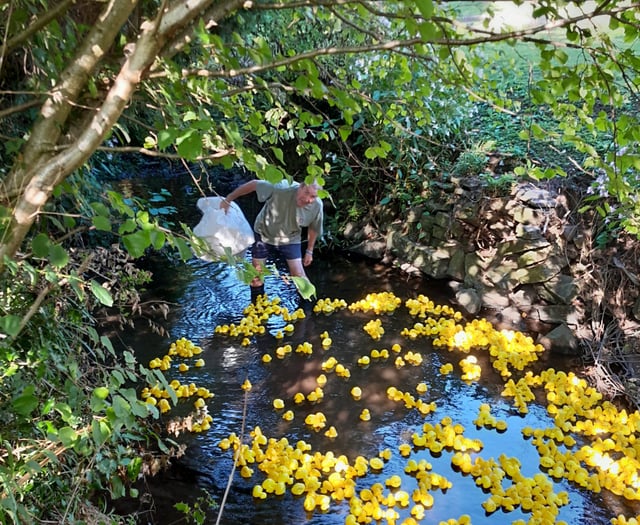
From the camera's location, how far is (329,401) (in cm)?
399

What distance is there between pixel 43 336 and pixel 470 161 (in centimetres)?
534

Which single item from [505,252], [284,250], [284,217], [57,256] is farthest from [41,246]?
[505,252]

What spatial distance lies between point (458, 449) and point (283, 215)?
298 centimetres

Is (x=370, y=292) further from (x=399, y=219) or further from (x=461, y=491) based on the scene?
(x=461, y=491)

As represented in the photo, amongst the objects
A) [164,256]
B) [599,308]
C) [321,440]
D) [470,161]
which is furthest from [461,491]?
[164,256]

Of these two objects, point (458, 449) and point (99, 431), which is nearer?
point (99, 431)

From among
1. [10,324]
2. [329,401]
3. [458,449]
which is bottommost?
[10,324]

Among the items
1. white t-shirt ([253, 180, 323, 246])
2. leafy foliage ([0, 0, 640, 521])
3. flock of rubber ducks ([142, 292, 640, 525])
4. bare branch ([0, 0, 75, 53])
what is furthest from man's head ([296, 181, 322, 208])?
bare branch ([0, 0, 75, 53])

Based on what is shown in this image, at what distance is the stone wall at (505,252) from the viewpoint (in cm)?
507

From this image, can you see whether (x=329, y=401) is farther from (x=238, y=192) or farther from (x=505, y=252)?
(x=505, y=252)

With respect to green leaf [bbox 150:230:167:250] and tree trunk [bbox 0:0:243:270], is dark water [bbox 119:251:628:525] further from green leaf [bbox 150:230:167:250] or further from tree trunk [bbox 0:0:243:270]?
tree trunk [bbox 0:0:243:270]

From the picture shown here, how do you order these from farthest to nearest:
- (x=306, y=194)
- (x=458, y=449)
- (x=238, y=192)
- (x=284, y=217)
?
(x=284, y=217) < (x=238, y=192) < (x=306, y=194) < (x=458, y=449)

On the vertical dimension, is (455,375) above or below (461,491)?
above

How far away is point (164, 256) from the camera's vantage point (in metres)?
6.64
